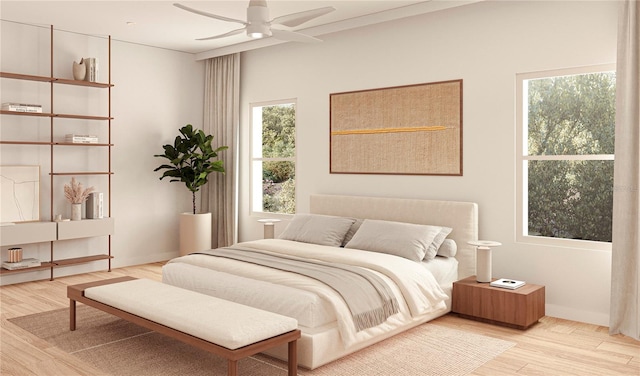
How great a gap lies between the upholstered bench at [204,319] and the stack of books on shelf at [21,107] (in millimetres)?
2660

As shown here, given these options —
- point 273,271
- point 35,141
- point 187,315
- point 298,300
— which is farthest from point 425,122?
point 35,141

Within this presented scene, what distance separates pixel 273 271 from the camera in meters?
4.00

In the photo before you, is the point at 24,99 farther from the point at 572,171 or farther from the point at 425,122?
the point at 572,171

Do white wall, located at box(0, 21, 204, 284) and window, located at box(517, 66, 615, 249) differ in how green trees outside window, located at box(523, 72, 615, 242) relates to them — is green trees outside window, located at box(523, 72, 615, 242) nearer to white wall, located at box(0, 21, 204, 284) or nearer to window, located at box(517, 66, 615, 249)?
window, located at box(517, 66, 615, 249)

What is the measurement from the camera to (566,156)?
4.50 metres

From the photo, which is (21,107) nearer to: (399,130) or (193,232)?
(193,232)

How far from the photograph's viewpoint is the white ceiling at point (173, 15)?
506 centimetres

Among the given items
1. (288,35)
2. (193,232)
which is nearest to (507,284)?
(288,35)

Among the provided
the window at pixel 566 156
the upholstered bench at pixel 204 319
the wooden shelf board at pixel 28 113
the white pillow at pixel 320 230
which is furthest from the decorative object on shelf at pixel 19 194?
the window at pixel 566 156

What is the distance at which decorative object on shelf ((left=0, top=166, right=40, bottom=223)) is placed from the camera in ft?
18.4

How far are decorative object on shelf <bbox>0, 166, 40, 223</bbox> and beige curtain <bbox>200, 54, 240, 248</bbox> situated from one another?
2.18 m

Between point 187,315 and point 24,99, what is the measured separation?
3.96 metres

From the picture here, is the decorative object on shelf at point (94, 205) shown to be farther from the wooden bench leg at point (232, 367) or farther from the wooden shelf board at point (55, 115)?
the wooden bench leg at point (232, 367)

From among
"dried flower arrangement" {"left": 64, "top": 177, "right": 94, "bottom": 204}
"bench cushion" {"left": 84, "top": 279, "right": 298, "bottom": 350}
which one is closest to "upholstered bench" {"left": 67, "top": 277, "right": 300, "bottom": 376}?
"bench cushion" {"left": 84, "top": 279, "right": 298, "bottom": 350}
